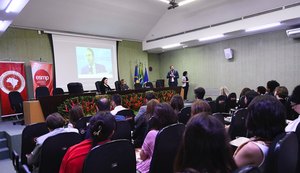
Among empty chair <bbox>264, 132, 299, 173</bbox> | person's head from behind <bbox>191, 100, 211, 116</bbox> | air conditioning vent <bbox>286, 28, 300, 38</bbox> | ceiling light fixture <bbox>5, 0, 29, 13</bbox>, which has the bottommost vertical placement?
empty chair <bbox>264, 132, 299, 173</bbox>

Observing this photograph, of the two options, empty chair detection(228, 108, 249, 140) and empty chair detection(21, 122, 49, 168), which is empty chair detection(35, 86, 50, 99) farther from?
empty chair detection(228, 108, 249, 140)

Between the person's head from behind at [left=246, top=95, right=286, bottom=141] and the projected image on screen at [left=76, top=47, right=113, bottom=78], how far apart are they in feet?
25.6

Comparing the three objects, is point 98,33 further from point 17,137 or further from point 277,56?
point 277,56

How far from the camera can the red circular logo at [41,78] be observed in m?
6.93

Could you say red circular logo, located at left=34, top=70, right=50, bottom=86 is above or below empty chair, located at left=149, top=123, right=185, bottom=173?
above

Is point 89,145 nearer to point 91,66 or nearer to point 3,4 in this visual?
point 3,4

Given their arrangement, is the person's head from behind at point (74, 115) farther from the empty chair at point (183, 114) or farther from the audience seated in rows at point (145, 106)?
the empty chair at point (183, 114)

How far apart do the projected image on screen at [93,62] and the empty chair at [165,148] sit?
23.8 feet

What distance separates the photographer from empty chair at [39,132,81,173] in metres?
1.85

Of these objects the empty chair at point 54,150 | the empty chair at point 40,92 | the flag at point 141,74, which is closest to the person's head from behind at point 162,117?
the empty chair at point 54,150

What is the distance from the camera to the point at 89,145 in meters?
1.48

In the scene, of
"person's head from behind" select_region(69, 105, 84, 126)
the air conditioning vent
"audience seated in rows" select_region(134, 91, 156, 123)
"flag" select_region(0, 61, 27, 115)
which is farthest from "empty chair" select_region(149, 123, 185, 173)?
the air conditioning vent

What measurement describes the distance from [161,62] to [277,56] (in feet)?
18.9

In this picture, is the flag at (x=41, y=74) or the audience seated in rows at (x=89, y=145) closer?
the audience seated in rows at (x=89, y=145)
